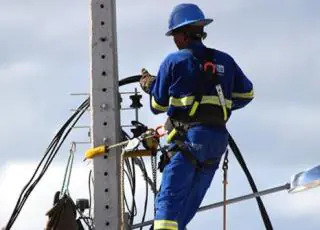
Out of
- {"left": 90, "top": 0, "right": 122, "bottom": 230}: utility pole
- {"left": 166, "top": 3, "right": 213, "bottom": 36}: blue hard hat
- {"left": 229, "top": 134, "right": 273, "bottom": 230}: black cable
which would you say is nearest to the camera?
{"left": 166, "top": 3, "right": 213, "bottom": 36}: blue hard hat

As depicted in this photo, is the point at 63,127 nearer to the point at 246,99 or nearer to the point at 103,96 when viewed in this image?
the point at 103,96

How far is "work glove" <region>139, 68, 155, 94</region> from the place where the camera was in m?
10.8

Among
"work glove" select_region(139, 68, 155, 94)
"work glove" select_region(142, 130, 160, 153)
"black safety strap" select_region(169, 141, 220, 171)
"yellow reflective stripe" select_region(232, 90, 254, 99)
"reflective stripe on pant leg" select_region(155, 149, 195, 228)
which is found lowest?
"reflective stripe on pant leg" select_region(155, 149, 195, 228)

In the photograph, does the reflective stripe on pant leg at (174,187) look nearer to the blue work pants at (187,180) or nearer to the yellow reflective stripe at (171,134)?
the blue work pants at (187,180)

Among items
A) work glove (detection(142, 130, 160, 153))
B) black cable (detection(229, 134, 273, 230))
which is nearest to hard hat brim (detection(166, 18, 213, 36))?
work glove (detection(142, 130, 160, 153))

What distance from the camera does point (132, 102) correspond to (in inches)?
440

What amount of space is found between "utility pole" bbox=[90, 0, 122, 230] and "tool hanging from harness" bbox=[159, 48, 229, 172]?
1.62 feet

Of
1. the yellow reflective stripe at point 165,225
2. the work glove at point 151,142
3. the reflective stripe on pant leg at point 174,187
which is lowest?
the yellow reflective stripe at point 165,225

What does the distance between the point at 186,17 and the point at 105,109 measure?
0.99 metres

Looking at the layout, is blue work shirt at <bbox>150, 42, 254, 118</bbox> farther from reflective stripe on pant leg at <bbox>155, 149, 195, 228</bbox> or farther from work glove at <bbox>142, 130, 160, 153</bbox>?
reflective stripe on pant leg at <bbox>155, 149, 195, 228</bbox>

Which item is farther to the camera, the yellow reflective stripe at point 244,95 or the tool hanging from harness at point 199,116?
the yellow reflective stripe at point 244,95

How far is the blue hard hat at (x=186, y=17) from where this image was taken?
34.8 feet

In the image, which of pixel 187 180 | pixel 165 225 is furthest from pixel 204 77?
pixel 165 225

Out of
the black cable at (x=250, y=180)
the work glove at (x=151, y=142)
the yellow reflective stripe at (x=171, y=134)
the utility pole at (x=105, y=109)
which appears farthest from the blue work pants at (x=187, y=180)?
the black cable at (x=250, y=180)
